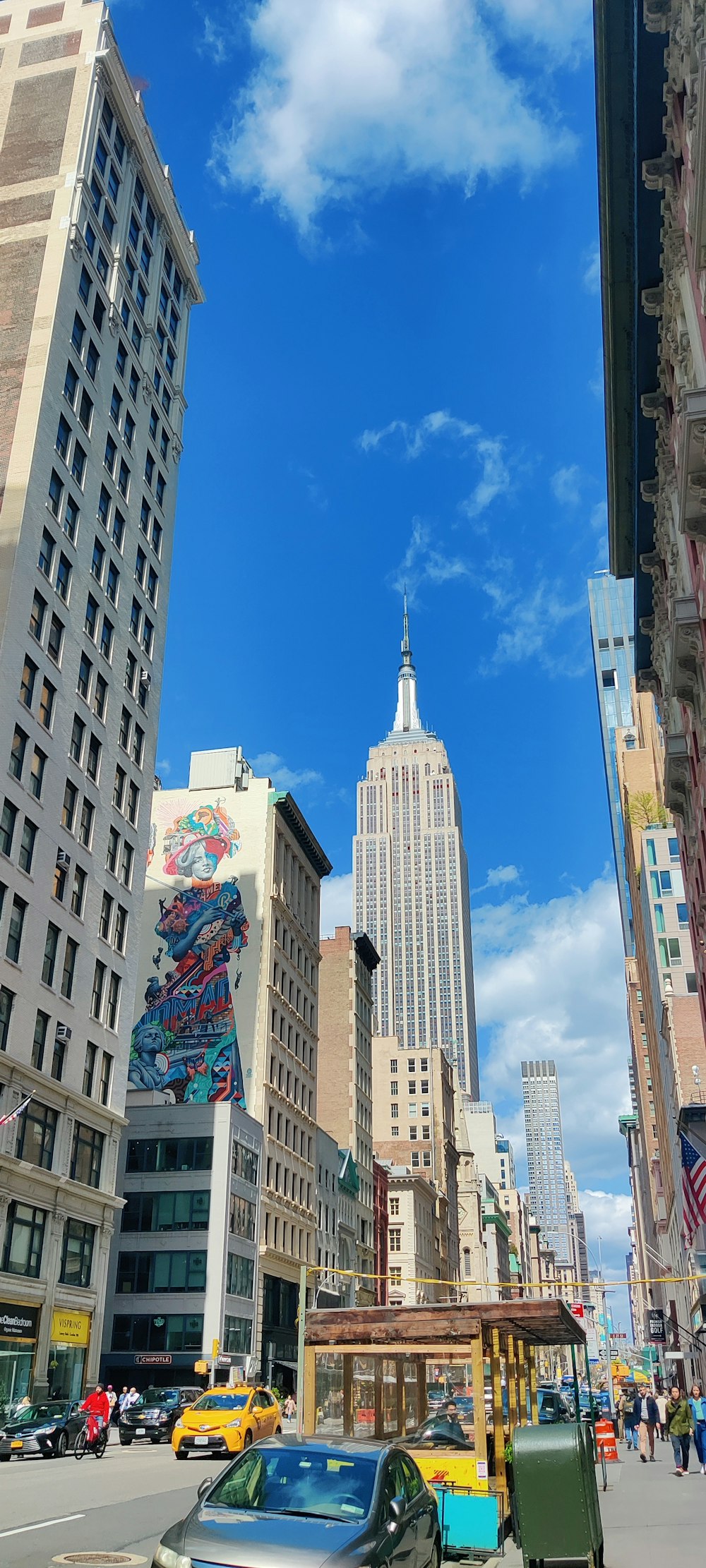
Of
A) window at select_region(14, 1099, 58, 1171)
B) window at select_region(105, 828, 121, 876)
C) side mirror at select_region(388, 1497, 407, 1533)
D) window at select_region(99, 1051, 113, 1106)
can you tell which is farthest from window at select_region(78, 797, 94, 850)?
side mirror at select_region(388, 1497, 407, 1533)

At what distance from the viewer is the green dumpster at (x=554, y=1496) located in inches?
499

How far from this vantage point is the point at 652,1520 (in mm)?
17766

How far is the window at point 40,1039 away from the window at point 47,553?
1647cm

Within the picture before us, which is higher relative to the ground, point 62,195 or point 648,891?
point 62,195

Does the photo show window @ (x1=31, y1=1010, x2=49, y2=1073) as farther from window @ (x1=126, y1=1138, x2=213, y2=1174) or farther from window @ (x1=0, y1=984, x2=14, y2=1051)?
window @ (x1=126, y1=1138, x2=213, y2=1174)

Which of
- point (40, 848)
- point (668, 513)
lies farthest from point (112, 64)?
point (668, 513)

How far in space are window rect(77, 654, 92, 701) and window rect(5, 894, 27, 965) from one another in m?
10.3

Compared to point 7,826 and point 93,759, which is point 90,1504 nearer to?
point 7,826

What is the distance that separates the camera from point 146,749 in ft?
179

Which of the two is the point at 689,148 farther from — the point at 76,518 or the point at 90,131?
the point at 90,131

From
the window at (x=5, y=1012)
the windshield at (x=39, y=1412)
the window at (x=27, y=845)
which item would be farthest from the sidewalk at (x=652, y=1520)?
the window at (x=27, y=845)

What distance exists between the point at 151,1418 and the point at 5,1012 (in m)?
13.3

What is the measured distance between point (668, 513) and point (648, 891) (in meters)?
61.8

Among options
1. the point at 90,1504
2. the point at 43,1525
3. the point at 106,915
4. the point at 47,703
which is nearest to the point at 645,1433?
the point at 90,1504
